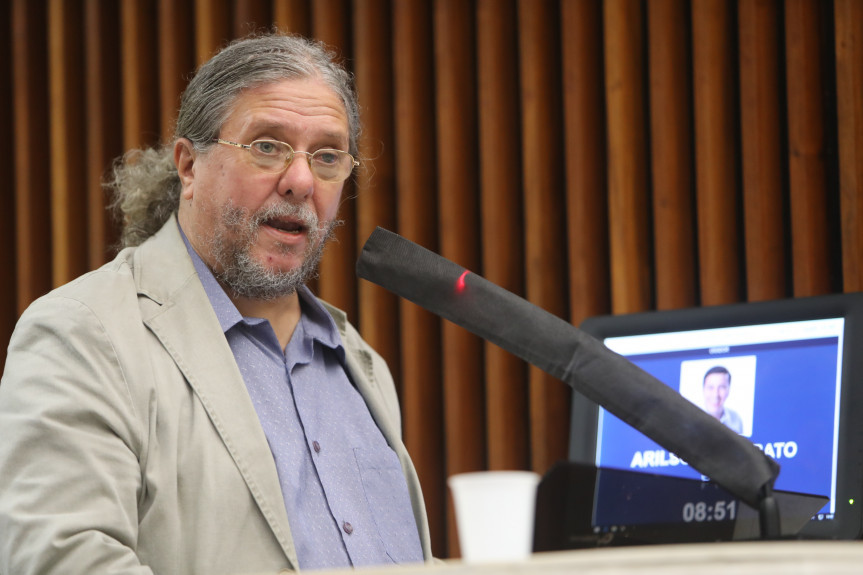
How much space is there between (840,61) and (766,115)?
7.6 inches

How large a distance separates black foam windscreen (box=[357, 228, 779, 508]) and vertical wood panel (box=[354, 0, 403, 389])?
148 centimetres

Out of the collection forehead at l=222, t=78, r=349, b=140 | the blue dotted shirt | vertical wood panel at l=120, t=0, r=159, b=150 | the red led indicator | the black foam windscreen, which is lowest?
the blue dotted shirt

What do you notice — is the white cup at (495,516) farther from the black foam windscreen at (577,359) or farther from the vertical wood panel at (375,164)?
the vertical wood panel at (375,164)

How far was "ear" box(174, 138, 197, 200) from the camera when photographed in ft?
6.83

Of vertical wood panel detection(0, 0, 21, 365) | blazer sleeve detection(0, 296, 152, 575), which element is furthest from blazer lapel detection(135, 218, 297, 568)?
vertical wood panel detection(0, 0, 21, 365)

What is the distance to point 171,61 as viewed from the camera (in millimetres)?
3029

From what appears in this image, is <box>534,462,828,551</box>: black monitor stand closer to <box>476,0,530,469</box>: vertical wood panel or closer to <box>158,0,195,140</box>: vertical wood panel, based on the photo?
<box>476,0,530,469</box>: vertical wood panel

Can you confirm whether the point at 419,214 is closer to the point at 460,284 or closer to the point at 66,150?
the point at 66,150

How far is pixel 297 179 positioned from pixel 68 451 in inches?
27.0

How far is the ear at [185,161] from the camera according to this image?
2.08 metres

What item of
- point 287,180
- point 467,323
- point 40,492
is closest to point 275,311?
point 287,180

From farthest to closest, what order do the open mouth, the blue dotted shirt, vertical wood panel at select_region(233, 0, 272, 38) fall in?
vertical wood panel at select_region(233, 0, 272, 38) → the open mouth → the blue dotted shirt

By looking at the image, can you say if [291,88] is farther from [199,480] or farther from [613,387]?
[613,387]

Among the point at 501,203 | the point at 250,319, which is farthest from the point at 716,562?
the point at 501,203
